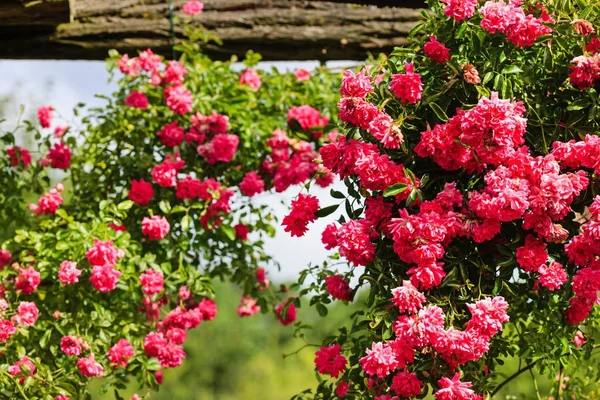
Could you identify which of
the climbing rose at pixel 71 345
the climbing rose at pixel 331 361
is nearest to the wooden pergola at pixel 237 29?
the climbing rose at pixel 71 345

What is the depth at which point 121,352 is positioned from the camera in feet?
12.5

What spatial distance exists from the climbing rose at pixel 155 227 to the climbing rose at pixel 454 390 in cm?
194

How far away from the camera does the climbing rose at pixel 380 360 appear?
247cm

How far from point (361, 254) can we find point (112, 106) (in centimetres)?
232

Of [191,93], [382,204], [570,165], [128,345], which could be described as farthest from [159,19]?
[570,165]

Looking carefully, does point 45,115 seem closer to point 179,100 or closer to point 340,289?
point 179,100

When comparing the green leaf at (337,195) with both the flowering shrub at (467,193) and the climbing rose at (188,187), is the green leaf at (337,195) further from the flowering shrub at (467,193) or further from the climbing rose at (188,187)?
the climbing rose at (188,187)

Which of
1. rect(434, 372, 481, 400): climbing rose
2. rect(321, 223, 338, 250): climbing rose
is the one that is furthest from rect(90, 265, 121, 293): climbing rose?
rect(434, 372, 481, 400): climbing rose

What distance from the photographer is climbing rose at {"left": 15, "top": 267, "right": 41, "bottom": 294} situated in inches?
150

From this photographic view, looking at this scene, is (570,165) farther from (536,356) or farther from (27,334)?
(27,334)

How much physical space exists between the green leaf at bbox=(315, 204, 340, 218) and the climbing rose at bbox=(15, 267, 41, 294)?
1.59m

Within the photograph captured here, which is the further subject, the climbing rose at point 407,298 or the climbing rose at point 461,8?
the climbing rose at point 461,8

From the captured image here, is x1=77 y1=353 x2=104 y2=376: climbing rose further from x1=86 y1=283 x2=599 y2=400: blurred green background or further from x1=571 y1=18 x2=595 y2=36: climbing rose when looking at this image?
x1=86 y1=283 x2=599 y2=400: blurred green background

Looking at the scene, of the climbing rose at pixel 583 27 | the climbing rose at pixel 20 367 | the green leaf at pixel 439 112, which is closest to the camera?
the green leaf at pixel 439 112
